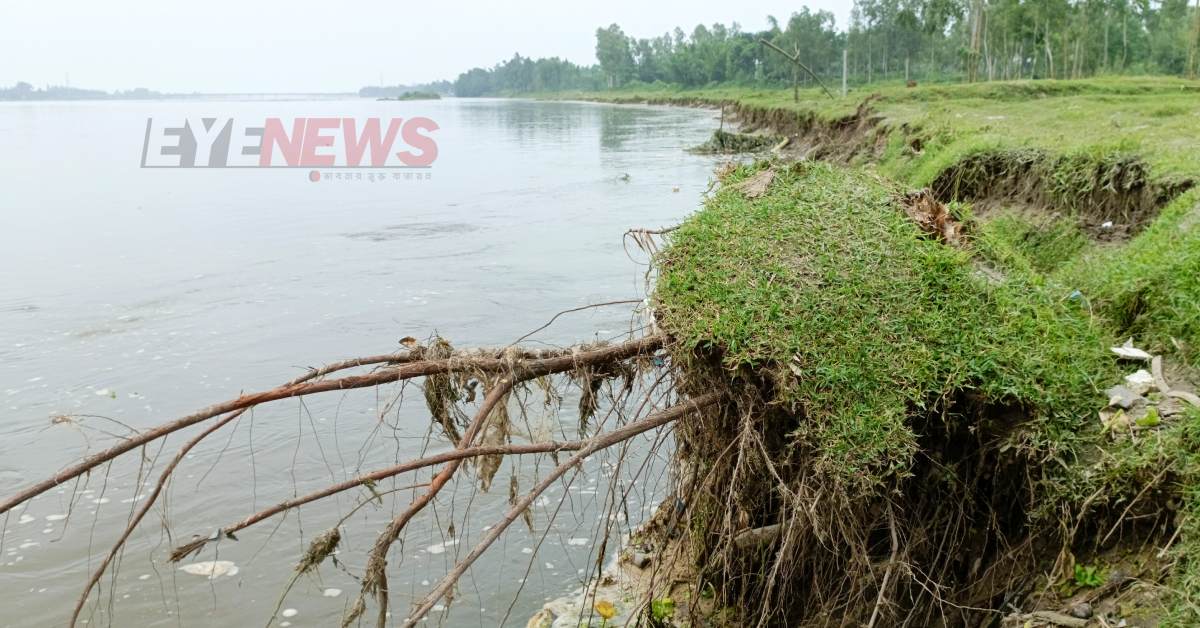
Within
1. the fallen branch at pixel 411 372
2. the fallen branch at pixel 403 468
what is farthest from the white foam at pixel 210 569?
the fallen branch at pixel 403 468

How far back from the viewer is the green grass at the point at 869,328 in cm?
346

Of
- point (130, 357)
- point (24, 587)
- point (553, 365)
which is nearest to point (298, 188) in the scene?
point (130, 357)

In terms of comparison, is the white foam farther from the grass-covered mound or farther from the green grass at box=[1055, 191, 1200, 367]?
the green grass at box=[1055, 191, 1200, 367]

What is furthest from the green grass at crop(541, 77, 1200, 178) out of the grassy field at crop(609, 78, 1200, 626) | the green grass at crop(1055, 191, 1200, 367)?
the grassy field at crop(609, 78, 1200, 626)

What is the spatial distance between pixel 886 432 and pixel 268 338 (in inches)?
324

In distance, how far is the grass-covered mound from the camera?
3438 millimetres

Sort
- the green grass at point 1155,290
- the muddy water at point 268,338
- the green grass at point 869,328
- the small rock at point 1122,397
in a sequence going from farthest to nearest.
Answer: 1. the muddy water at point 268,338
2. the green grass at point 1155,290
3. the small rock at point 1122,397
4. the green grass at point 869,328

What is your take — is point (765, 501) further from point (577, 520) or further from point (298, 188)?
point (298, 188)

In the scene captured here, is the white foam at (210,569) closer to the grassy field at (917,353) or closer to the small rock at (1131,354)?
the grassy field at (917,353)

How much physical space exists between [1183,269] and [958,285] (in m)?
1.28

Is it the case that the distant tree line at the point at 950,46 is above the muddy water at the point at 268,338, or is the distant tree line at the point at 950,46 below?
above

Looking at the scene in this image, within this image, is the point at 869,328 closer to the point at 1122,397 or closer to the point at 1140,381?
the point at 1122,397

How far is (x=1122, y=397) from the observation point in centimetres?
367

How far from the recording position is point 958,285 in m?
3.96
